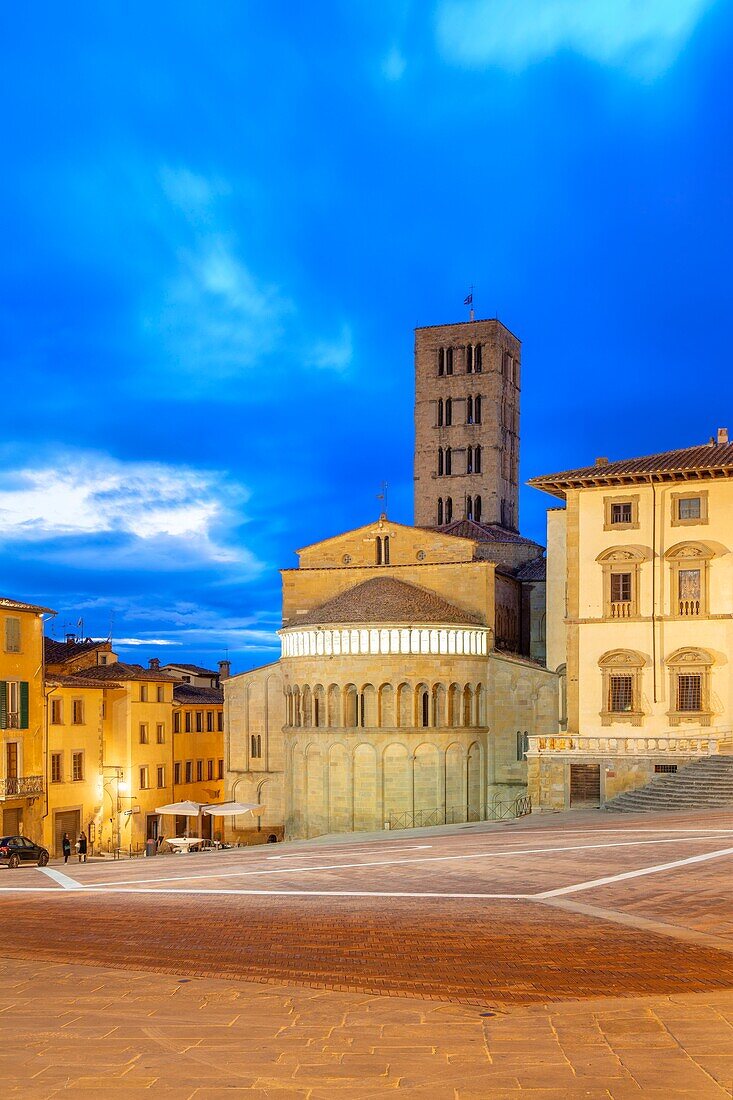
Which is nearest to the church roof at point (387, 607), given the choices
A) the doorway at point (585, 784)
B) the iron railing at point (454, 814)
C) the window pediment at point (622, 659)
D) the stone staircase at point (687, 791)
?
the iron railing at point (454, 814)

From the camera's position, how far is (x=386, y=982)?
12383mm

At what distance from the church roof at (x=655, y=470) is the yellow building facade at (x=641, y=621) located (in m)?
0.05

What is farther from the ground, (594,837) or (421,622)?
(421,622)

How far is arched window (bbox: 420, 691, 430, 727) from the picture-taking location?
58.0 metres

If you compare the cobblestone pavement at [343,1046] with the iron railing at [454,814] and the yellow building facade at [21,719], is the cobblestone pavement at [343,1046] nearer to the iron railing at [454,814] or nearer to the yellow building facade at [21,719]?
the yellow building facade at [21,719]

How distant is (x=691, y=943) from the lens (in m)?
14.6

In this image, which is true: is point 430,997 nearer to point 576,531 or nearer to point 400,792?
point 576,531

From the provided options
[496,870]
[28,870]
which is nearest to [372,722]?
[28,870]

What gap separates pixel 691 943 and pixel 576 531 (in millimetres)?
34685

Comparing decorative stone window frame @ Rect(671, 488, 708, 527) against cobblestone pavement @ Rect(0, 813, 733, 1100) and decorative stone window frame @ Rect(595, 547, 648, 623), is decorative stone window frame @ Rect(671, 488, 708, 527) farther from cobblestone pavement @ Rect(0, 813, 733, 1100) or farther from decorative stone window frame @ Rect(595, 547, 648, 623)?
cobblestone pavement @ Rect(0, 813, 733, 1100)

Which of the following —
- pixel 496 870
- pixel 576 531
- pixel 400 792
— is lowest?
pixel 400 792

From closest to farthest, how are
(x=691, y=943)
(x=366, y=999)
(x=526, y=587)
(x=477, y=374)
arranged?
(x=366, y=999), (x=691, y=943), (x=526, y=587), (x=477, y=374)

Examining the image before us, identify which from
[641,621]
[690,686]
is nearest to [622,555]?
[641,621]

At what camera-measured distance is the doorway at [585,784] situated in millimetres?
45000
